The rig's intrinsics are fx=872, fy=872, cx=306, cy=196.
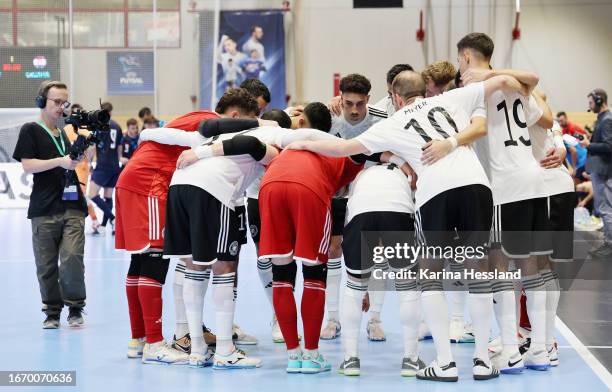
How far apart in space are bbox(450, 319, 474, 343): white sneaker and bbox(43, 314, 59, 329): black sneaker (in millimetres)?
2875

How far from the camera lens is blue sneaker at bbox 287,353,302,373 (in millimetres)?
5109

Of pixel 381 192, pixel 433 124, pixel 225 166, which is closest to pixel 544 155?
pixel 433 124

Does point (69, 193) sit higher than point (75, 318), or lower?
higher

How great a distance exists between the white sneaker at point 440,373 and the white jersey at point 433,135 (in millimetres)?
909

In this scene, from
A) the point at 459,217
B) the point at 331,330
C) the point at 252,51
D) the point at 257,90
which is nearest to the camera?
the point at 459,217

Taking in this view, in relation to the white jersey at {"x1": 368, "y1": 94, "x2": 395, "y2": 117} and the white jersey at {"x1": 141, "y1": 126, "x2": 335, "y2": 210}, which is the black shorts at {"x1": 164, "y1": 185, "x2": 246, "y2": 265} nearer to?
the white jersey at {"x1": 141, "y1": 126, "x2": 335, "y2": 210}

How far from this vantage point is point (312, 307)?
500 centimetres

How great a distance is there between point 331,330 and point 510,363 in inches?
59.2

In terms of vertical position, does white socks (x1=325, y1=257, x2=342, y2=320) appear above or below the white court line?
above

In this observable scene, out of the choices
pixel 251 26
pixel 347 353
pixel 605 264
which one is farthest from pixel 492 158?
pixel 251 26

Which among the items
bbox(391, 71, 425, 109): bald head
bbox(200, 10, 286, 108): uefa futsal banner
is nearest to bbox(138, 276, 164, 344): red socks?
bbox(391, 71, 425, 109): bald head

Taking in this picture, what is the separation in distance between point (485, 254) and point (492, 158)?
0.67 m

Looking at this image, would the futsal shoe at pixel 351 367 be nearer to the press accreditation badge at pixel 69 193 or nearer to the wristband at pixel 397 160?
the wristband at pixel 397 160

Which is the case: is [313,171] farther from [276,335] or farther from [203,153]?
[276,335]
